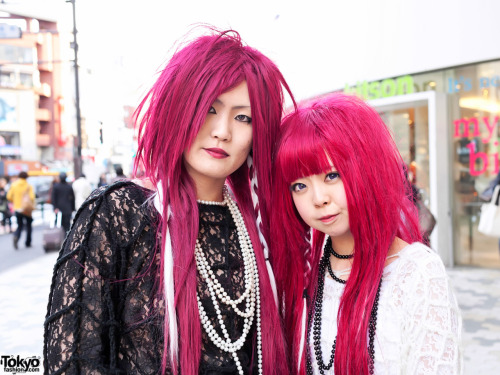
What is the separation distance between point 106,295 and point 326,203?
686 mm

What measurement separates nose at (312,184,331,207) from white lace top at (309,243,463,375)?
279 millimetres

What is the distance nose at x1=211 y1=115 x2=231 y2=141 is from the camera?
1.39 m

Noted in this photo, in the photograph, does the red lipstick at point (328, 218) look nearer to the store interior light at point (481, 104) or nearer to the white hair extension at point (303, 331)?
the white hair extension at point (303, 331)

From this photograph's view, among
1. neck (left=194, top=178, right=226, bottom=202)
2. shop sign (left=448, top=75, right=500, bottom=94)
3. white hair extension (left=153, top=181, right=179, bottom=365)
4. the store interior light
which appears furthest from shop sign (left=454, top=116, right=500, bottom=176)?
white hair extension (left=153, top=181, right=179, bottom=365)

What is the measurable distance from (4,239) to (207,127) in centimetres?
1291

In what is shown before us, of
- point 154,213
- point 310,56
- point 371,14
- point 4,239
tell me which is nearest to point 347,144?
point 154,213

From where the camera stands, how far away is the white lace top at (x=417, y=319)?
120 cm

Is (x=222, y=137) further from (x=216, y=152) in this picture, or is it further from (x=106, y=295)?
(x=106, y=295)

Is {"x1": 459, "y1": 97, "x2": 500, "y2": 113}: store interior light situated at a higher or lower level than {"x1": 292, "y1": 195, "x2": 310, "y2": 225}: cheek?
higher

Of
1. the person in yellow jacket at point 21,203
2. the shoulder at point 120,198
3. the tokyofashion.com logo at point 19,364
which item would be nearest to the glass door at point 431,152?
the tokyofashion.com logo at point 19,364

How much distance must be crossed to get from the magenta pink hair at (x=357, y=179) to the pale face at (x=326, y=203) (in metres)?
0.02

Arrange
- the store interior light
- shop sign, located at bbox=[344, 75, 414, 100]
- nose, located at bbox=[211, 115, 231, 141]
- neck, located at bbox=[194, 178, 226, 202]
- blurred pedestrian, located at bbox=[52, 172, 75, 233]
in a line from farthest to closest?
blurred pedestrian, located at bbox=[52, 172, 75, 233], shop sign, located at bbox=[344, 75, 414, 100], the store interior light, neck, located at bbox=[194, 178, 226, 202], nose, located at bbox=[211, 115, 231, 141]

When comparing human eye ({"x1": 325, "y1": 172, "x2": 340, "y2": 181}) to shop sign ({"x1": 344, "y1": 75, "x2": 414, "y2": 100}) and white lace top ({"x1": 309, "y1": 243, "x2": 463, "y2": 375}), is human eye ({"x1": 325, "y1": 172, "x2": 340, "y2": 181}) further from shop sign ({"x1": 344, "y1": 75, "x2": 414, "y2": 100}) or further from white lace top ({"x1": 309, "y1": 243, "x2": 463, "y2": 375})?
shop sign ({"x1": 344, "y1": 75, "x2": 414, "y2": 100})

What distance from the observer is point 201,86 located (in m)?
1.37
